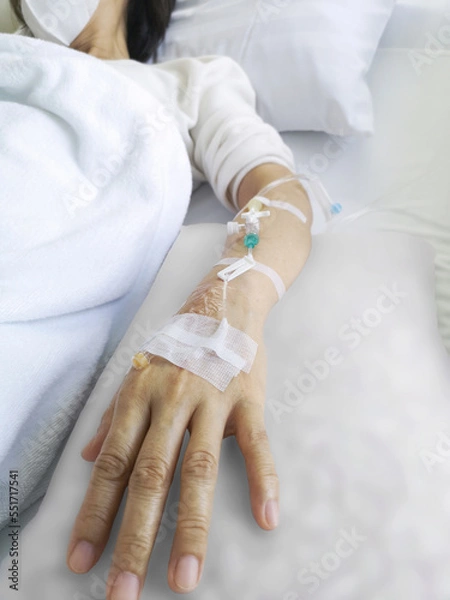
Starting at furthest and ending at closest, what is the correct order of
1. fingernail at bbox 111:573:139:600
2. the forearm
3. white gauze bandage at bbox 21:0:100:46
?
white gauze bandage at bbox 21:0:100:46 < the forearm < fingernail at bbox 111:573:139:600

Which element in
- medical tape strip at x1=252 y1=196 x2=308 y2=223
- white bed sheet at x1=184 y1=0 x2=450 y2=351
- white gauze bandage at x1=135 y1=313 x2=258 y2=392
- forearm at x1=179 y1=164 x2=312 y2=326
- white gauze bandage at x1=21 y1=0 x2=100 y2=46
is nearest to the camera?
white gauze bandage at x1=135 y1=313 x2=258 y2=392

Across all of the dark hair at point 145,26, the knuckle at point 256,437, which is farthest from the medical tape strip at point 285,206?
the dark hair at point 145,26

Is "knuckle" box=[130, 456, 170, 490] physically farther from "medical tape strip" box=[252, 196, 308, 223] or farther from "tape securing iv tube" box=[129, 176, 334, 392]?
"medical tape strip" box=[252, 196, 308, 223]

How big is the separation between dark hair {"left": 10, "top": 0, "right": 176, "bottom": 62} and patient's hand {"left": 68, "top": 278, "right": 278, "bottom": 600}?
105 cm

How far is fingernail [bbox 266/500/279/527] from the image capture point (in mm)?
494

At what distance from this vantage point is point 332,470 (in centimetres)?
52

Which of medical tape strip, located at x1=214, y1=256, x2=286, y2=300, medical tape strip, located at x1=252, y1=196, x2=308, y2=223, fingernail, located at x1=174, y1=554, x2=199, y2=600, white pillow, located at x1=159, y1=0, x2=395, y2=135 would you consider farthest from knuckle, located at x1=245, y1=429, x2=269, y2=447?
white pillow, located at x1=159, y1=0, x2=395, y2=135

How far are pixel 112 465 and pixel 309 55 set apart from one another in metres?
1.02

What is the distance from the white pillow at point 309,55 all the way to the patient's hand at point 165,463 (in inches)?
29.0

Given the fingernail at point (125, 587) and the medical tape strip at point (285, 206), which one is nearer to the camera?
the fingernail at point (125, 587)

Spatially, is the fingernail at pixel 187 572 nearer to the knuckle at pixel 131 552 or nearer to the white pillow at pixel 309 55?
the knuckle at pixel 131 552

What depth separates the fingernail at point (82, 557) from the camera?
1.59 feet

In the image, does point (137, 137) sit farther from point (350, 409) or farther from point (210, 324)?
point (350, 409)

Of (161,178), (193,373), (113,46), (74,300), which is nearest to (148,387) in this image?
(193,373)
